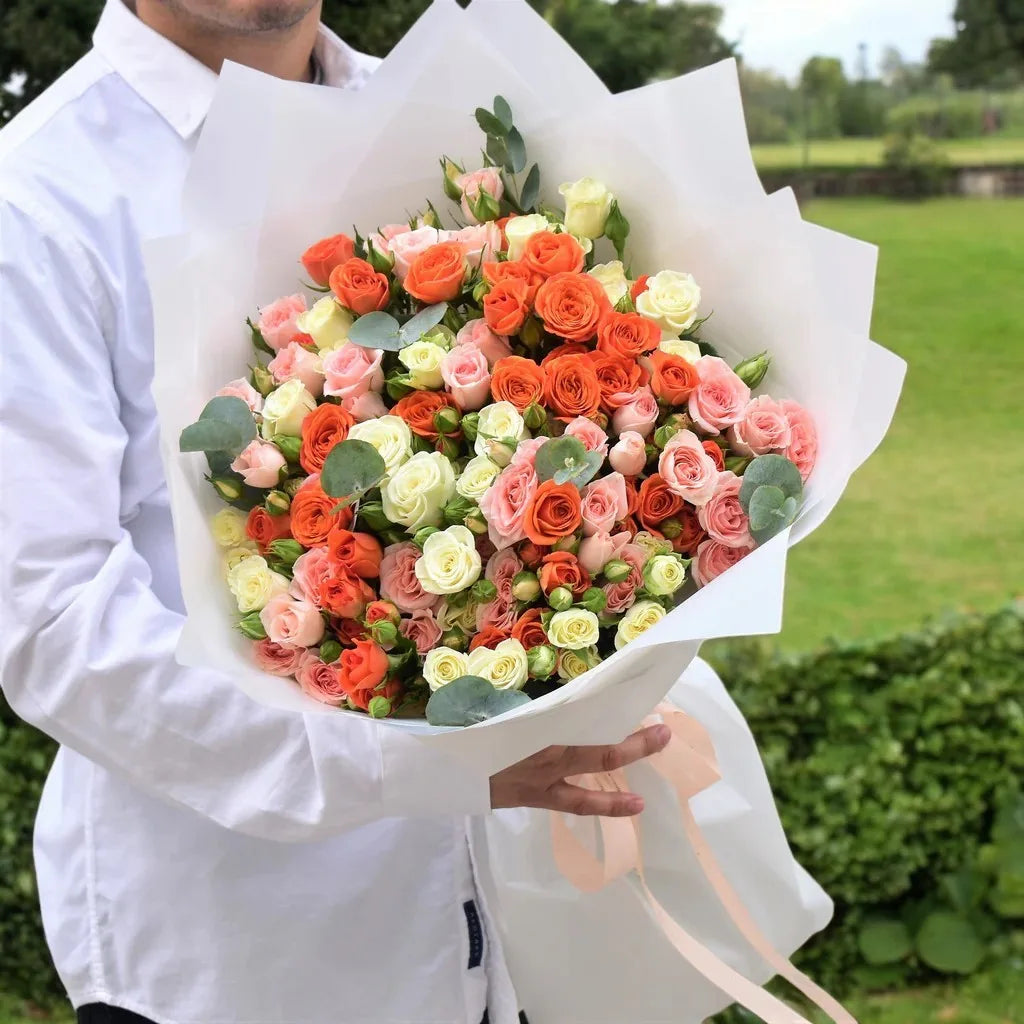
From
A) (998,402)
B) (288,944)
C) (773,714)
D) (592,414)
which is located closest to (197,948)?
(288,944)

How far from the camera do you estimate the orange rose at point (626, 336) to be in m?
1.16

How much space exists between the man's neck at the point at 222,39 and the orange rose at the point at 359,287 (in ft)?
1.31

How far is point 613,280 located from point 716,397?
0.61 ft

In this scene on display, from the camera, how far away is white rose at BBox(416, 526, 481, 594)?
105cm

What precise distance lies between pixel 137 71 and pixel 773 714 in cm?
204

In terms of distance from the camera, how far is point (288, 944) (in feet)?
4.79

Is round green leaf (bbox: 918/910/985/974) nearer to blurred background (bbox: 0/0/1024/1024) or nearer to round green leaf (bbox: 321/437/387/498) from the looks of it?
blurred background (bbox: 0/0/1024/1024)

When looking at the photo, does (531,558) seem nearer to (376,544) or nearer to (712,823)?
(376,544)

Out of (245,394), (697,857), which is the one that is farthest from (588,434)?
(697,857)

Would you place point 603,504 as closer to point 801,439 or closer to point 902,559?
point 801,439

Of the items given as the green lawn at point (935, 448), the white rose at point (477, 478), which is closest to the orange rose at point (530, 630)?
the white rose at point (477, 478)

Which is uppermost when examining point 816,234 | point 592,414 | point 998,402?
point 816,234

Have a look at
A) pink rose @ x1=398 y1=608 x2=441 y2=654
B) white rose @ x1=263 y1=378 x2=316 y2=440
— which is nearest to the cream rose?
pink rose @ x1=398 y1=608 x2=441 y2=654

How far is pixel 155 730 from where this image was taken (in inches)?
47.8
